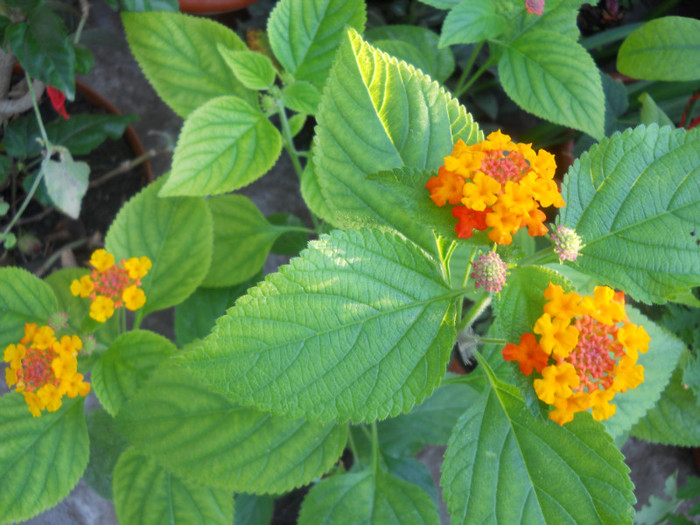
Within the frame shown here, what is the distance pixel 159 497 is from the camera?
0.91 meters

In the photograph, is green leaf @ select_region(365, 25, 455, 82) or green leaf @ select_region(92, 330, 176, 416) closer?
green leaf @ select_region(92, 330, 176, 416)

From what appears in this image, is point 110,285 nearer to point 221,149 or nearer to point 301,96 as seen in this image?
point 221,149

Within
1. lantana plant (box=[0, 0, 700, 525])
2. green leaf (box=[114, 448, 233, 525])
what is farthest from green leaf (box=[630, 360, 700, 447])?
green leaf (box=[114, 448, 233, 525])

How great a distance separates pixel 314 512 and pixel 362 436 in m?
0.31

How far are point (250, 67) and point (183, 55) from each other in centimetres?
19

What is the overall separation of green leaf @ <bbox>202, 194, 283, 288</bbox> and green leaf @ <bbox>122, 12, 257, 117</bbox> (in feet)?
0.66

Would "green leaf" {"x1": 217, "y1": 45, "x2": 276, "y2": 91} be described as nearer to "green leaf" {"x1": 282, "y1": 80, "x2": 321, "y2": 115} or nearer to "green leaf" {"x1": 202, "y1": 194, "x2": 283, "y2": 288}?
"green leaf" {"x1": 282, "y1": 80, "x2": 321, "y2": 115}

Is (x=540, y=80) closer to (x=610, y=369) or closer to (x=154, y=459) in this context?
(x=610, y=369)

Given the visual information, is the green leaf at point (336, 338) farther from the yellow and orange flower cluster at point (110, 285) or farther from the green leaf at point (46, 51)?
the green leaf at point (46, 51)

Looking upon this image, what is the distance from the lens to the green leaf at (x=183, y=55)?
100 centimetres

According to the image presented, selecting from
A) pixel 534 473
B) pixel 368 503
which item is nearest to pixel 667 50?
pixel 534 473

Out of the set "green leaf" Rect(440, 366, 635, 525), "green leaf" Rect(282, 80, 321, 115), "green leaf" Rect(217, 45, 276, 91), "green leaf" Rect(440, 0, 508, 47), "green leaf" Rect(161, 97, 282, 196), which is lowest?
"green leaf" Rect(440, 366, 635, 525)

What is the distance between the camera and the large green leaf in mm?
685

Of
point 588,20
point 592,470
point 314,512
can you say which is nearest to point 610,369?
point 592,470
